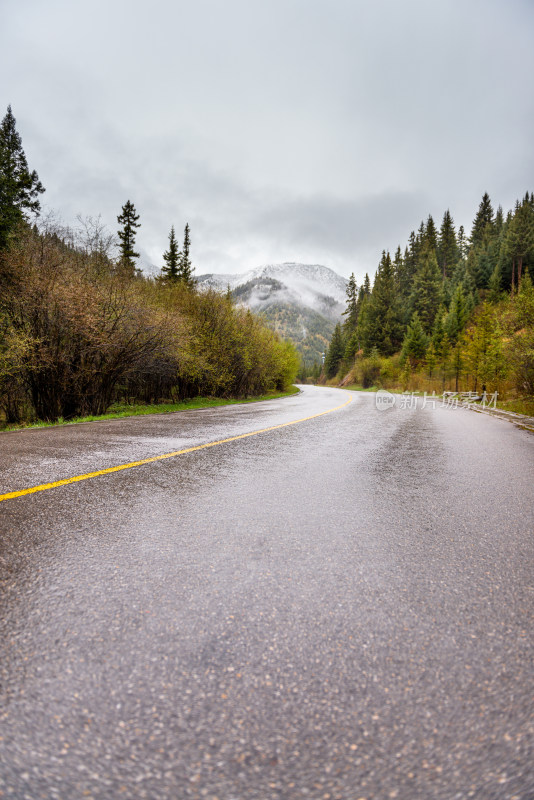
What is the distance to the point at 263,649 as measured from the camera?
158 cm

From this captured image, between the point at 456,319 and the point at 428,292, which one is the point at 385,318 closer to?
the point at 428,292

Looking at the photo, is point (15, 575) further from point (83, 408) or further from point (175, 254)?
point (175, 254)

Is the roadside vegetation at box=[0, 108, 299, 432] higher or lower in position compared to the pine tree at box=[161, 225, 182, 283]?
lower

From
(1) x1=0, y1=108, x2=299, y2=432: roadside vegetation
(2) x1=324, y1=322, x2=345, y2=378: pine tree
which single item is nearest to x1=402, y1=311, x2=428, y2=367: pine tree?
(2) x1=324, y1=322, x2=345, y2=378: pine tree

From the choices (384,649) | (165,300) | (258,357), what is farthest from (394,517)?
(258,357)

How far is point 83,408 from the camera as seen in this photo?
1434cm

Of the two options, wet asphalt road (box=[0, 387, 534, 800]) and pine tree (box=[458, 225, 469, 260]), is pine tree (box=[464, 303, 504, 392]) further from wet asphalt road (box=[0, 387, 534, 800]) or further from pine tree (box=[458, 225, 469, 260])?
pine tree (box=[458, 225, 469, 260])

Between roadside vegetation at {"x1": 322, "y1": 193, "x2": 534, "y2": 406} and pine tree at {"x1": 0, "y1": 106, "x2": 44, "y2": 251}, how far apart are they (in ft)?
97.2

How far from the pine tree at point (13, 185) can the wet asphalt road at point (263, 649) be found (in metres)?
15.9

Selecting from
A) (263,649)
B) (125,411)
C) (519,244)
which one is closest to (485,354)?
(125,411)

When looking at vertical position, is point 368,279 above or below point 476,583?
above

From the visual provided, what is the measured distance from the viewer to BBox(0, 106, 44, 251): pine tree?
1802 centimetres

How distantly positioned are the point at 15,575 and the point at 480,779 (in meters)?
2.23

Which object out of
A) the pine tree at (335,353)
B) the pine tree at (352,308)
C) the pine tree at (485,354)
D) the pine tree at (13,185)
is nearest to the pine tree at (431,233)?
the pine tree at (352,308)
